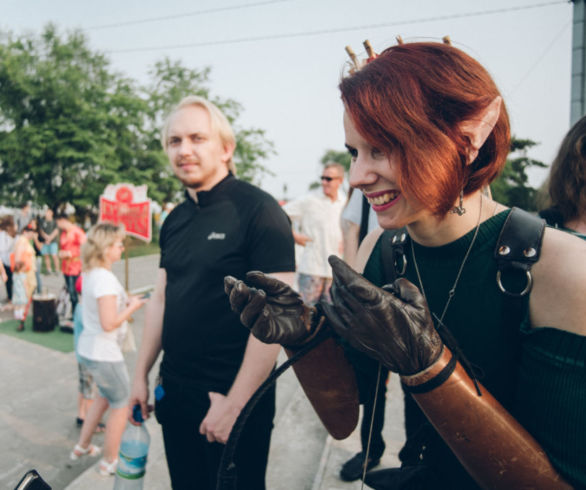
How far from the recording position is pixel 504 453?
0.84 m

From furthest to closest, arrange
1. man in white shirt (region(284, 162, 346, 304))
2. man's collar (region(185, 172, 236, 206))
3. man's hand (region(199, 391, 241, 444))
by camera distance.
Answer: man in white shirt (region(284, 162, 346, 304))
man's collar (region(185, 172, 236, 206))
man's hand (region(199, 391, 241, 444))

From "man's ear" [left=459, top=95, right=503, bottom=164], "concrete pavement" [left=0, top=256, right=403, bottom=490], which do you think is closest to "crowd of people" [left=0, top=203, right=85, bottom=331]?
"concrete pavement" [left=0, top=256, right=403, bottom=490]

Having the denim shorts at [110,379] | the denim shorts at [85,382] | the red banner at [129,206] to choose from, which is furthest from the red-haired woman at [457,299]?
the red banner at [129,206]

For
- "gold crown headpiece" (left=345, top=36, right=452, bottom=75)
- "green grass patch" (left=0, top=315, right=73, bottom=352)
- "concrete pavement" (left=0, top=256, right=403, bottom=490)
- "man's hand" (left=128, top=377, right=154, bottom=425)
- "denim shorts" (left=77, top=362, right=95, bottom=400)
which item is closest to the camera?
"gold crown headpiece" (left=345, top=36, right=452, bottom=75)

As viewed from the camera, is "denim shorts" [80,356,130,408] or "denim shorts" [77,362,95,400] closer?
"denim shorts" [80,356,130,408]

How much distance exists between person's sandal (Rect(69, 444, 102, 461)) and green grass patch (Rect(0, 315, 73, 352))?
2.48m

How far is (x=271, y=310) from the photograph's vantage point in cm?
99

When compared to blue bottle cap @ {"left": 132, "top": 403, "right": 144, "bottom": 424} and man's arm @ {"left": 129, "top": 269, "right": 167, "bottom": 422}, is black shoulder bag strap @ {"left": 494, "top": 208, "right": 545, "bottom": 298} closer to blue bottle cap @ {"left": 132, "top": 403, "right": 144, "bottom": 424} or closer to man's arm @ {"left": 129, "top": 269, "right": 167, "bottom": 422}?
man's arm @ {"left": 129, "top": 269, "right": 167, "bottom": 422}

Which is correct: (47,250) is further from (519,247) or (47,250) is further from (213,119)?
(519,247)

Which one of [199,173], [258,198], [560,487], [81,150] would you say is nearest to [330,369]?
[560,487]

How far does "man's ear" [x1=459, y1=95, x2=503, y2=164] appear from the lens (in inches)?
36.4

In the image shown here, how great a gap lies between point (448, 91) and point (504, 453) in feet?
2.43

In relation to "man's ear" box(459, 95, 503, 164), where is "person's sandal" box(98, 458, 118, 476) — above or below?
below

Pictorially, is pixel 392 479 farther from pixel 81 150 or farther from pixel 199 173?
pixel 81 150
